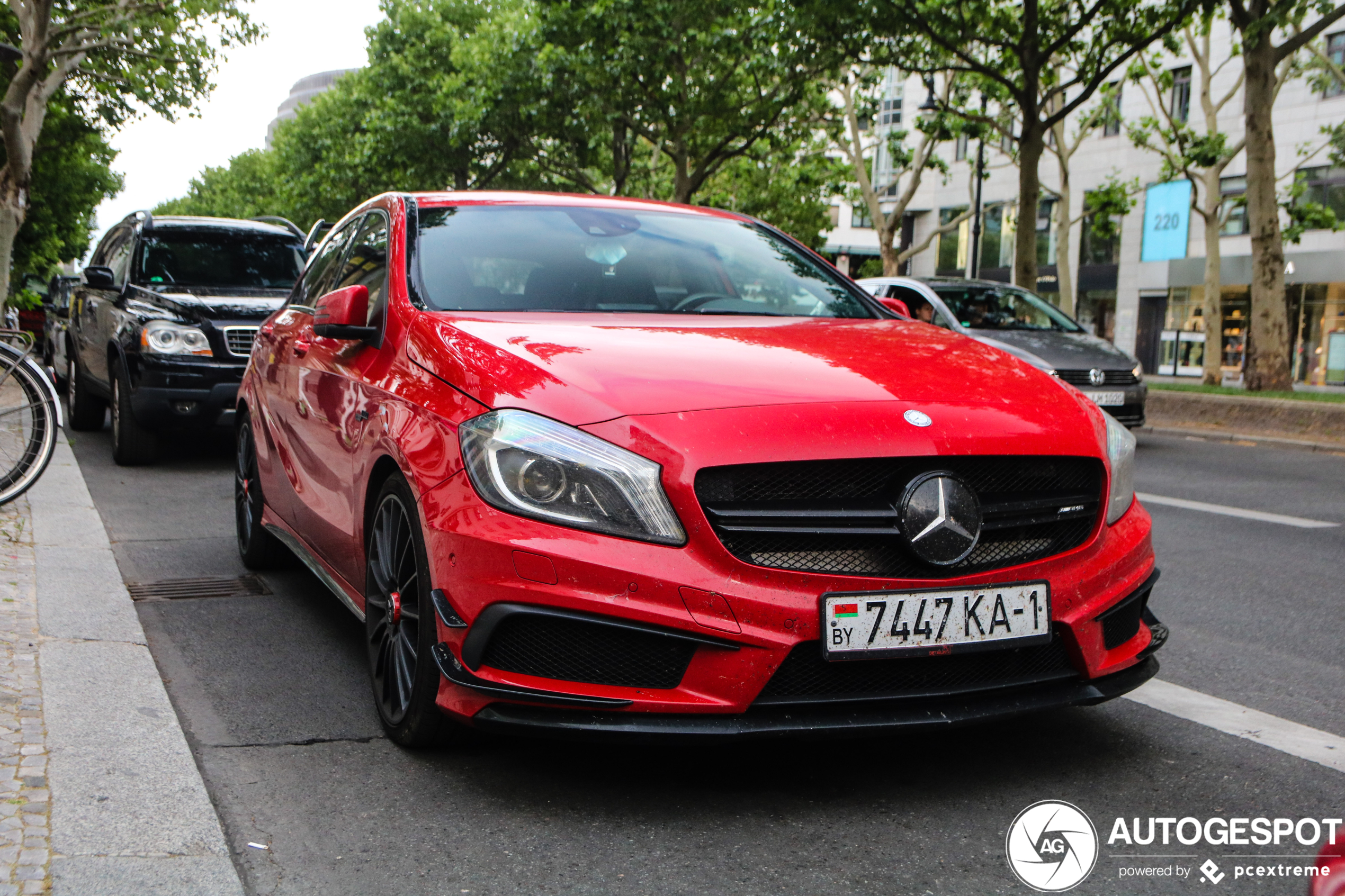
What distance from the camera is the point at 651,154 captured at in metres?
37.9

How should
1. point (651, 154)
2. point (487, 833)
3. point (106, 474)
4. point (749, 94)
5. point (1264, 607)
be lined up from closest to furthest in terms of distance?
point (487, 833) → point (1264, 607) → point (106, 474) → point (749, 94) → point (651, 154)

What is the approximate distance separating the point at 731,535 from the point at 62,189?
1596 inches

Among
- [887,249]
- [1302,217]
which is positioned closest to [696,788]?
[1302,217]

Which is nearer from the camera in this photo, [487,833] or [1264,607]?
[487,833]

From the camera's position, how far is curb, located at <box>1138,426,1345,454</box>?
1348 cm

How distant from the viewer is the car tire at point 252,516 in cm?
581

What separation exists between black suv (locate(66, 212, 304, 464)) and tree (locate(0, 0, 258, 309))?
2.08m

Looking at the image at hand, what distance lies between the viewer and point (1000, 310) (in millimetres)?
14141

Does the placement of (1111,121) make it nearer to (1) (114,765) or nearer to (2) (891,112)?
(2) (891,112)

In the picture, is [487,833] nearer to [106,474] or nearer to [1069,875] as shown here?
[1069,875]

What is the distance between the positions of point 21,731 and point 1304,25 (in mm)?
33808

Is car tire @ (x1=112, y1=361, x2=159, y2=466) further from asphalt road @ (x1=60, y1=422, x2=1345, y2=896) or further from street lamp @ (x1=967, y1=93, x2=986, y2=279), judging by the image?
street lamp @ (x1=967, y1=93, x2=986, y2=279)

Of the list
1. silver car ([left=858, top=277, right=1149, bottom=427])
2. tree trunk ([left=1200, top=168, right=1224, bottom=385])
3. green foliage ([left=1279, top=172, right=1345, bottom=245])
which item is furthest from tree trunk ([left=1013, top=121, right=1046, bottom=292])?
green foliage ([left=1279, top=172, right=1345, bottom=245])

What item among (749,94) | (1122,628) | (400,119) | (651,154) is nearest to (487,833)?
(1122,628)
